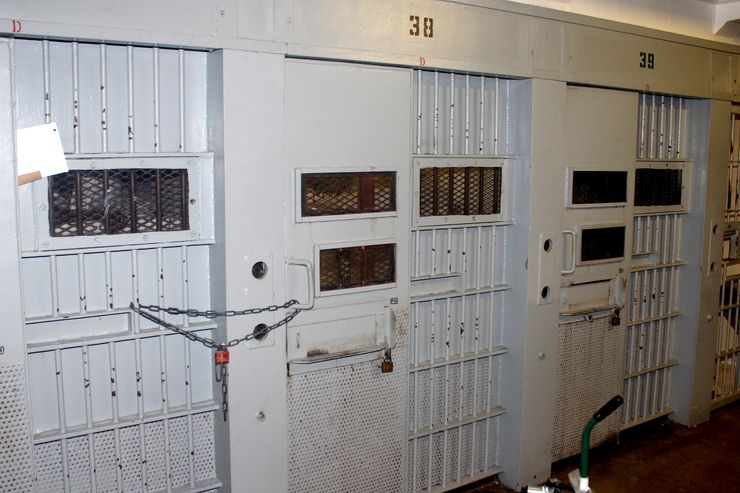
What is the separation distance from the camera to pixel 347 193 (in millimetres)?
3586

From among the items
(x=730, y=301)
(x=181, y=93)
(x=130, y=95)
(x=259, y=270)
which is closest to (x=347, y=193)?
(x=259, y=270)

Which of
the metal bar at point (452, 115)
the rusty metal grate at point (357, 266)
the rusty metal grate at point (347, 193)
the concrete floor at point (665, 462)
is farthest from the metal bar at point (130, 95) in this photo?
the concrete floor at point (665, 462)

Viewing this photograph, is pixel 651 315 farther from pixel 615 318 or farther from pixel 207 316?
pixel 207 316

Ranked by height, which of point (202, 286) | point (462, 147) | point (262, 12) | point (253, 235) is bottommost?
point (202, 286)

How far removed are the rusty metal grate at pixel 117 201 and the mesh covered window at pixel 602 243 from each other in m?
2.84

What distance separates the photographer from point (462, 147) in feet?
13.8

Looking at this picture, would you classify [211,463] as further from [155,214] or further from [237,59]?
[237,59]

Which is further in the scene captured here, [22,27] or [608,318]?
[608,318]

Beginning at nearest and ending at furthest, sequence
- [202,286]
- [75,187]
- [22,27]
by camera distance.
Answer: [22,27], [75,187], [202,286]

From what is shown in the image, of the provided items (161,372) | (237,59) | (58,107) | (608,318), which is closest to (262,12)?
(237,59)

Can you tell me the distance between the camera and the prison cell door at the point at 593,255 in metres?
4.58

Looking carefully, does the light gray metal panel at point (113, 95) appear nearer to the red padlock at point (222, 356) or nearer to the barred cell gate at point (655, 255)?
the red padlock at point (222, 356)

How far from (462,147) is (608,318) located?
1818mm

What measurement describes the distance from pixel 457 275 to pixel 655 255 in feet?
6.87
